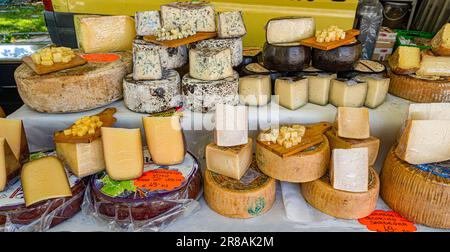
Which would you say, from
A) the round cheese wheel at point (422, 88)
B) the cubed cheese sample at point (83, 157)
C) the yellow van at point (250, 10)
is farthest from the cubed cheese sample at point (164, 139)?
the yellow van at point (250, 10)

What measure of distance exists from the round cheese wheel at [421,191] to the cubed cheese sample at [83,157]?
46.2 inches

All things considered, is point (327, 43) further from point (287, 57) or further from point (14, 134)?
point (14, 134)

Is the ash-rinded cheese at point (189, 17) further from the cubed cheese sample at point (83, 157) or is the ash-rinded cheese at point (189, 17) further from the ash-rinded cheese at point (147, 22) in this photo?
the cubed cheese sample at point (83, 157)

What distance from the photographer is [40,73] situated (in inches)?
58.1

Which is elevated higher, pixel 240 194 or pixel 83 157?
pixel 83 157

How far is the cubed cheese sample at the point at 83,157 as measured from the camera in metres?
1.27

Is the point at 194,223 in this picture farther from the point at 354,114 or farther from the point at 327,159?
the point at 354,114

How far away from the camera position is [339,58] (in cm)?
157

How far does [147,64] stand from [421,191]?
122cm

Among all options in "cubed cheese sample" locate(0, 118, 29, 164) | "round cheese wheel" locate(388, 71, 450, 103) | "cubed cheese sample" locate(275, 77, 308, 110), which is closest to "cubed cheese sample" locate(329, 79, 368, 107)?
"cubed cheese sample" locate(275, 77, 308, 110)

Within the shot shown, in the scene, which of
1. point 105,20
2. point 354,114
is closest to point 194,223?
point 354,114

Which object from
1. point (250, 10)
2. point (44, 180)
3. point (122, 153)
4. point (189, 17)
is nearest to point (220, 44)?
point (189, 17)

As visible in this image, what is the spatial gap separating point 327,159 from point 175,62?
914 millimetres
